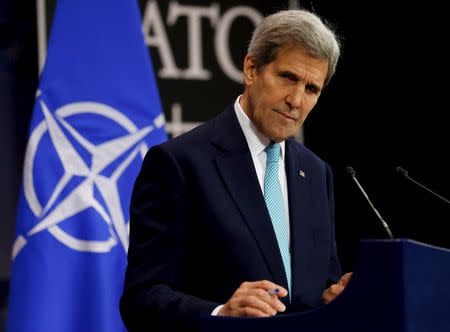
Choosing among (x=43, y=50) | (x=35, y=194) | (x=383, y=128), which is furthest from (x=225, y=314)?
(x=383, y=128)

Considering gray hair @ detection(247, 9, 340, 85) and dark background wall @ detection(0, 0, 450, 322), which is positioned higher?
gray hair @ detection(247, 9, 340, 85)

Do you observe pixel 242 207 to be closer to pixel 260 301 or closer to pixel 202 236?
pixel 202 236

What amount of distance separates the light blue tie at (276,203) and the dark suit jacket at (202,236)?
0.8 inches

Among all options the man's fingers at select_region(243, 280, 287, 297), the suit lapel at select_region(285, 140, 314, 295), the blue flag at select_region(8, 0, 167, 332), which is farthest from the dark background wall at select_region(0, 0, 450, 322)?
the man's fingers at select_region(243, 280, 287, 297)

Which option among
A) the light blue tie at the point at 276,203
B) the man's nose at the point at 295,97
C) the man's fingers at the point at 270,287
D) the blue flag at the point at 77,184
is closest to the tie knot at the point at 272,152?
the light blue tie at the point at 276,203

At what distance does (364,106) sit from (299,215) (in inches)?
90.5

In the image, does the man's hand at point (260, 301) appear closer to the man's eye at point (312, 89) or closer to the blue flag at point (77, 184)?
the man's eye at point (312, 89)

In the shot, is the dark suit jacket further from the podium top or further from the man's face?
the podium top

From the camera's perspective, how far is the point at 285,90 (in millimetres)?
2438

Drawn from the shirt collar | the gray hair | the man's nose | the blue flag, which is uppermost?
the gray hair

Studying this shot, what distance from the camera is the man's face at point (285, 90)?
241cm

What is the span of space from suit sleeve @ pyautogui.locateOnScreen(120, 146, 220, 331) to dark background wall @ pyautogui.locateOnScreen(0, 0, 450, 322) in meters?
2.08

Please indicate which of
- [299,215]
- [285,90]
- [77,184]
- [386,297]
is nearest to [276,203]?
[299,215]

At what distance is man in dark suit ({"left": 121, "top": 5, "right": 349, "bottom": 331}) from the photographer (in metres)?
2.25
